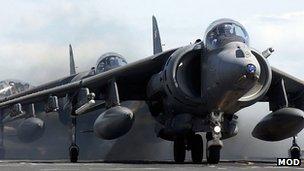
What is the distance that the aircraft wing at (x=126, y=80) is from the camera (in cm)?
2236

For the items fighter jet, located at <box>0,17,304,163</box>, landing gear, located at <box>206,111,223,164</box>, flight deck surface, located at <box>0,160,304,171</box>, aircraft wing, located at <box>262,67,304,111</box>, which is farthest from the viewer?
aircraft wing, located at <box>262,67,304,111</box>

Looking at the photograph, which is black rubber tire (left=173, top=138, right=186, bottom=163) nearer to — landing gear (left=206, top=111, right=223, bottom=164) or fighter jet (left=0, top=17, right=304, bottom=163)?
fighter jet (left=0, top=17, right=304, bottom=163)

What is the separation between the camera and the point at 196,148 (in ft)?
67.9

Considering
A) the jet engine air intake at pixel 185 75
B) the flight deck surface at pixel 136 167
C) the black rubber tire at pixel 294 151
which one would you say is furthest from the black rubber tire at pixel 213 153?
the black rubber tire at pixel 294 151

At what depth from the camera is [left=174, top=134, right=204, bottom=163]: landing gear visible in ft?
67.5

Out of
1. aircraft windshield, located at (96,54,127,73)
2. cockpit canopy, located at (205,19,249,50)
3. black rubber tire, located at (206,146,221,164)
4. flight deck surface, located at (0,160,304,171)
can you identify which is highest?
aircraft windshield, located at (96,54,127,73)

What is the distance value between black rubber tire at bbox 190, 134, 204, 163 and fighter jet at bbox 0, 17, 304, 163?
0.03 m

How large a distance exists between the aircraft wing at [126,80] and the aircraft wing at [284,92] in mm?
4002

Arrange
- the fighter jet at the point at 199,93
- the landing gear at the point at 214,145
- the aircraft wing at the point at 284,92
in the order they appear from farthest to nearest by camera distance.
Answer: the aircraft wing at the point at 284,92 < the fighter jet at the point at 199,93 < the landing gear at the point at 214,145

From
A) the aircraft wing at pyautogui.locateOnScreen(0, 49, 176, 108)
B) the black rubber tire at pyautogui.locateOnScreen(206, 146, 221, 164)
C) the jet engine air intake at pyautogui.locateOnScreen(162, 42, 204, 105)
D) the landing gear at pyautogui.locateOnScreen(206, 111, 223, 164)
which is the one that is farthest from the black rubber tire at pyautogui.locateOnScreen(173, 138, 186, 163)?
the black rubber tire at pyautogui.locateOnScreen(206, 146, 221, 164)

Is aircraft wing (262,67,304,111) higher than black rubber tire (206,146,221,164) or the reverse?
higher

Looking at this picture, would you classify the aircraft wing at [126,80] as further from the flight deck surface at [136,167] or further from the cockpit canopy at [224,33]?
the flight deck surface at [136,167]

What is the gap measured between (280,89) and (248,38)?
366 centimetres

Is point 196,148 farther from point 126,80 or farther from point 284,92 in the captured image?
point 126,80
